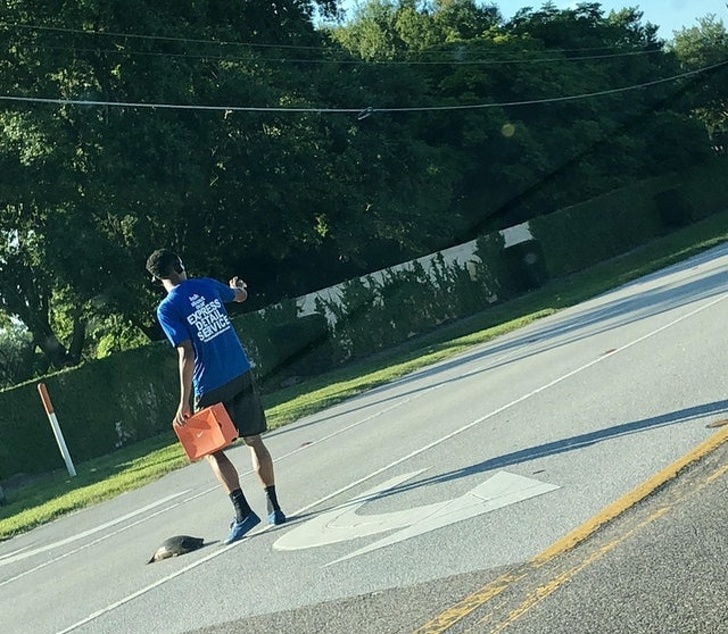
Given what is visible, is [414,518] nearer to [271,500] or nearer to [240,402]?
[271,500]

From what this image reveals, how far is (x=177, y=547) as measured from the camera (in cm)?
782

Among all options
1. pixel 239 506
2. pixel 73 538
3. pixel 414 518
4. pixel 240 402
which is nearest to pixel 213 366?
pixel 240 402

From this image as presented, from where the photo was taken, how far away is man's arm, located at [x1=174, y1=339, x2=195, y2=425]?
299 inches

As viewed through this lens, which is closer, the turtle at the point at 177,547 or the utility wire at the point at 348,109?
the turtle at the point at 177,547

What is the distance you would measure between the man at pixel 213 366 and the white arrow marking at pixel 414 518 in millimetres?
502

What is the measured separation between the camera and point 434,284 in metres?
29.6

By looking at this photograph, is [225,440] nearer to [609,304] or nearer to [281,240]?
[609,304]

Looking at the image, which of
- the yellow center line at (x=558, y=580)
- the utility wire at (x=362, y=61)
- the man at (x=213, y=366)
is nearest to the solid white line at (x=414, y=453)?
the man at (x=213, y=366)

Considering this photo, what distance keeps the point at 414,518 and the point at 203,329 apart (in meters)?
2.14

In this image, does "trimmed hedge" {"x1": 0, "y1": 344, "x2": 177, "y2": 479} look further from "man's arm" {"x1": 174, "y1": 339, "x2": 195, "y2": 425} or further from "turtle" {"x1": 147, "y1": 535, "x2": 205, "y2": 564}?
"man's arm" {"x1": 174, "y1": 339, "x2": 195, "y2": 425}

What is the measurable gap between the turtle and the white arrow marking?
798mm

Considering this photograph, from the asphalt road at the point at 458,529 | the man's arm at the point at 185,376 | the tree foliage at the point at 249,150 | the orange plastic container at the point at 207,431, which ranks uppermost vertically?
the tree foliage at the point at 249,150

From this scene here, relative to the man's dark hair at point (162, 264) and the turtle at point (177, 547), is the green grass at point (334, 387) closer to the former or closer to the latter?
the turtle at point (177, 547)

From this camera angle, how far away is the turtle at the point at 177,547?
7781mm
